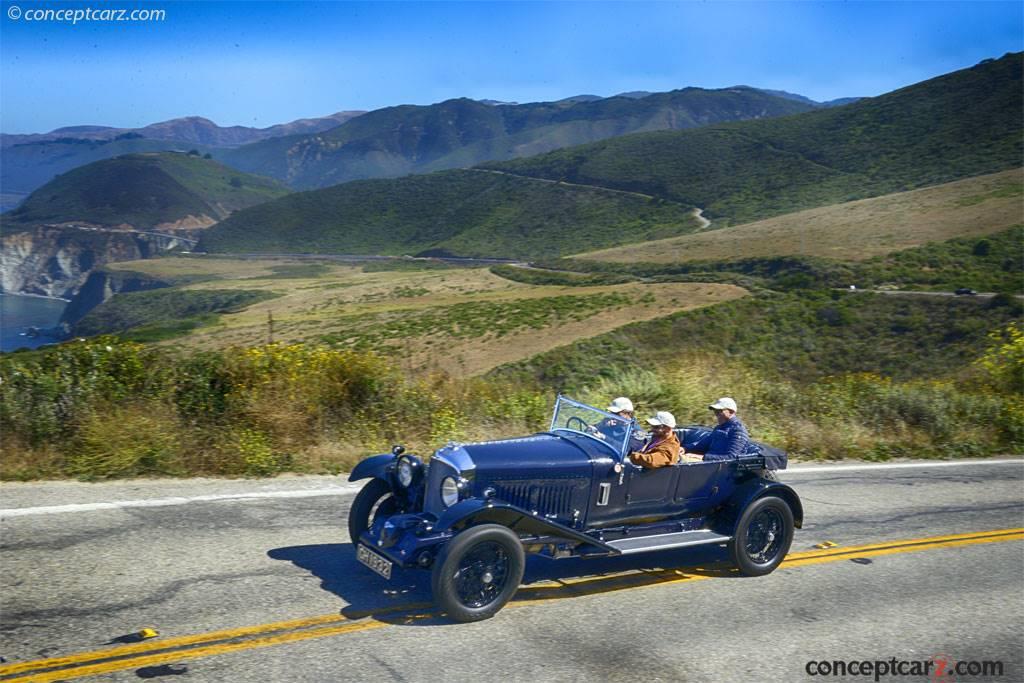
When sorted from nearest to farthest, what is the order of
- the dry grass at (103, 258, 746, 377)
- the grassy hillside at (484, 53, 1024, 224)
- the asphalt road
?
the asphalt road
the dry grass at (103, 258, 746, 377)
the grassy hillside at (484, 53, 1024, 224)

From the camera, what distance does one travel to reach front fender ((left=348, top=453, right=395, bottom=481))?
7.28 metres

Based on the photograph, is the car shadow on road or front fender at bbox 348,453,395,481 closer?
the car shadow on road

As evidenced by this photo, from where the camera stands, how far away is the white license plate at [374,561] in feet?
20.6

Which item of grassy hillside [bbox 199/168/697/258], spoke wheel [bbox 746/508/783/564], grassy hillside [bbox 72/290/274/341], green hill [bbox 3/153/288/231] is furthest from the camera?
green hill [bbox 3/153/288/231]

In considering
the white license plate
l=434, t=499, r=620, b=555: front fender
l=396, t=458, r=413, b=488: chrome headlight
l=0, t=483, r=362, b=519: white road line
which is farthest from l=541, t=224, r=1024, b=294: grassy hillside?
the white license plate

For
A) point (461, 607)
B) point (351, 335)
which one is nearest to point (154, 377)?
point (461, 607)

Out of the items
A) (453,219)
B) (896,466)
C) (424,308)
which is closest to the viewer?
(896,466)

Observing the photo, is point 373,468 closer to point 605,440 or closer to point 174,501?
point 605,440

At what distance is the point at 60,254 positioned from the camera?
124 metres

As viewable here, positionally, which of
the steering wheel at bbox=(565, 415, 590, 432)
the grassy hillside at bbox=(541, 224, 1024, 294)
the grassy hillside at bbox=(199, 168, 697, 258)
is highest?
the grassy hillside at bbox=(199, 168, 697, 258)

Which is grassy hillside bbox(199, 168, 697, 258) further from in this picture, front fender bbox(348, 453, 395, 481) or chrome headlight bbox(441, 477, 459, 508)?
chrome headlight bbox(441, 477, 459, 508)

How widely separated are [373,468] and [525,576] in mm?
1623

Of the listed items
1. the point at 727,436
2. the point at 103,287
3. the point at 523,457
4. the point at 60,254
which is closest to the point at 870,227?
the point at 727,436

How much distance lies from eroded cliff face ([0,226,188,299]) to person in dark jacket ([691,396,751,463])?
123518mm
